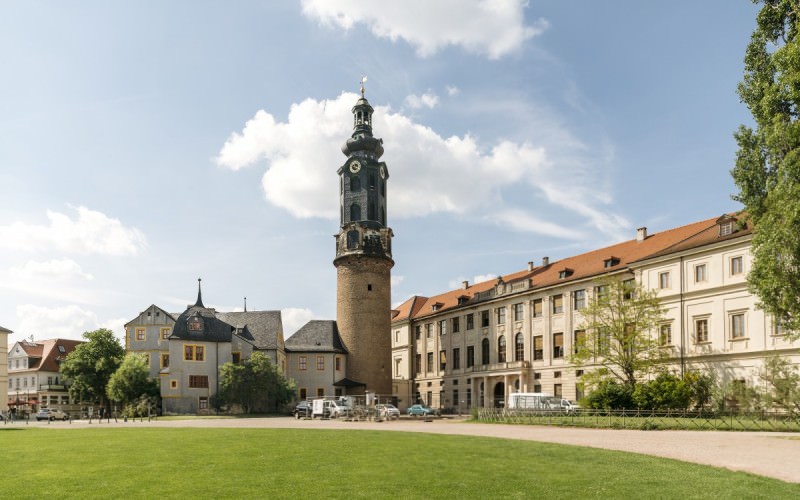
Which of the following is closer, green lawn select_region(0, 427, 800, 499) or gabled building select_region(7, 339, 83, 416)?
green lawn select_region(0, 427, 800, 499)

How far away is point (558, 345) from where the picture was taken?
64.6m

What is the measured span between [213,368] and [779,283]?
54.1 m

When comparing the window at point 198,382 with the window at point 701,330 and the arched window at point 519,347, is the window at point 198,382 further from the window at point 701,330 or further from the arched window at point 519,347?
the window at point 701,330

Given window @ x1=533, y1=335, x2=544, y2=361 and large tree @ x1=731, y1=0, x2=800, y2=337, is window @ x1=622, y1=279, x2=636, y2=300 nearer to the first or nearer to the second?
window @ x1=533, y1=335, x2=544, y2=361

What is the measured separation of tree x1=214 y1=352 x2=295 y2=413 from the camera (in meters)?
66.3

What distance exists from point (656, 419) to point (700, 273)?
15.5 metres

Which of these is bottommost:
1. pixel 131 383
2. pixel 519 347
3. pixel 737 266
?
pixel 131 383

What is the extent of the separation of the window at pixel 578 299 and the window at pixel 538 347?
211 inches

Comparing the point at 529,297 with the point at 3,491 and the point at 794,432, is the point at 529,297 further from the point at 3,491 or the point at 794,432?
the point at 3,491

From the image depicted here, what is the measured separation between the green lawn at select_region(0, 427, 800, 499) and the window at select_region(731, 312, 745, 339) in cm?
2980

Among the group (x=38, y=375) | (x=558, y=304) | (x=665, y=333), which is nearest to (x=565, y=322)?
(x=558, y=304)

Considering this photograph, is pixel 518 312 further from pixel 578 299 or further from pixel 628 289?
pixel 628 289

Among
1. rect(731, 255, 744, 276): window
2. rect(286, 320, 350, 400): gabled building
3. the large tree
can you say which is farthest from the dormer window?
the large tree

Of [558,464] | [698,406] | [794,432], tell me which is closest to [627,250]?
[698,406]
